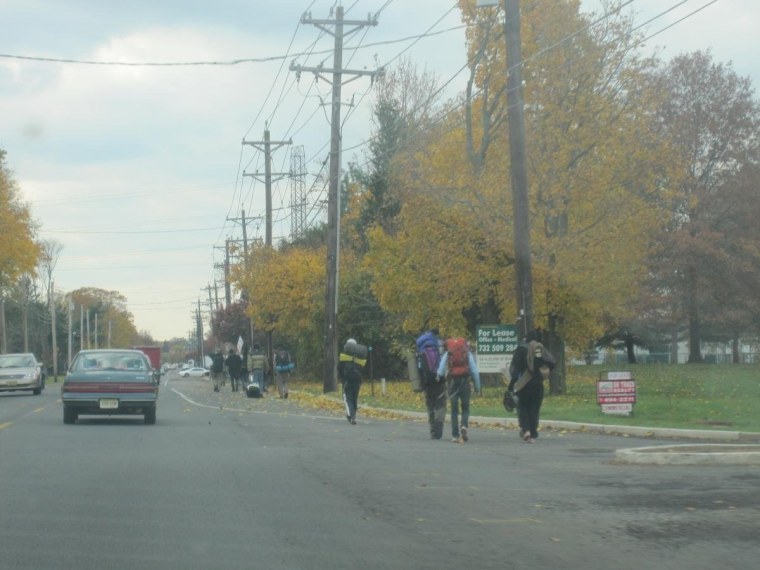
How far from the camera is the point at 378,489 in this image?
38.5ft

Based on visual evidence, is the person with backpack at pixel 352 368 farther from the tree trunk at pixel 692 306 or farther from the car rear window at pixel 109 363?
the tree trunk at pixel 692 306

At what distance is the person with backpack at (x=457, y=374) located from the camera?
60.5 feet

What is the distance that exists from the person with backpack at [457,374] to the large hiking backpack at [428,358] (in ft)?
0.84

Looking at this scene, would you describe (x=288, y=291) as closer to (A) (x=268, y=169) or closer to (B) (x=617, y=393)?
(A) (x=268, y=169)

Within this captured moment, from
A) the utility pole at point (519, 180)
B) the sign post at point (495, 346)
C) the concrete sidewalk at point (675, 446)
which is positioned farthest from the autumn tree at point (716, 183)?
the concrete sidewalk at point (675, 446)

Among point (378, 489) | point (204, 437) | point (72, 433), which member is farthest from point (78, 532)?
point (72, 433)

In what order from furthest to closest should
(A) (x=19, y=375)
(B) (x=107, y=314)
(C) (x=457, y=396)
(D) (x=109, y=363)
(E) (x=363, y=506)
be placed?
(B) (x=107, y=314), (A) (x=19, y=375), (D) (x=109, y=363), (C) (x=457, y=396), (E) (x=363, y=506)

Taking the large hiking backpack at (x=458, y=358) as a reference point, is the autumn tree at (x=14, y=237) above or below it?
above

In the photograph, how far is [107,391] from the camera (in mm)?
22000

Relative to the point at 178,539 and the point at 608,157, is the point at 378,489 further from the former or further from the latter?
the point at 608,157

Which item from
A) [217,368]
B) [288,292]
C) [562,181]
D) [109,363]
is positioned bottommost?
[217,368]

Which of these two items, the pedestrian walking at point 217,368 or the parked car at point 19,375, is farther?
the pedestrian walking at point 217,368

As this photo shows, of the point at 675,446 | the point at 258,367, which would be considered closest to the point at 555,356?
the point at 258,367

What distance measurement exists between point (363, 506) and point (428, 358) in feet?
28.1
